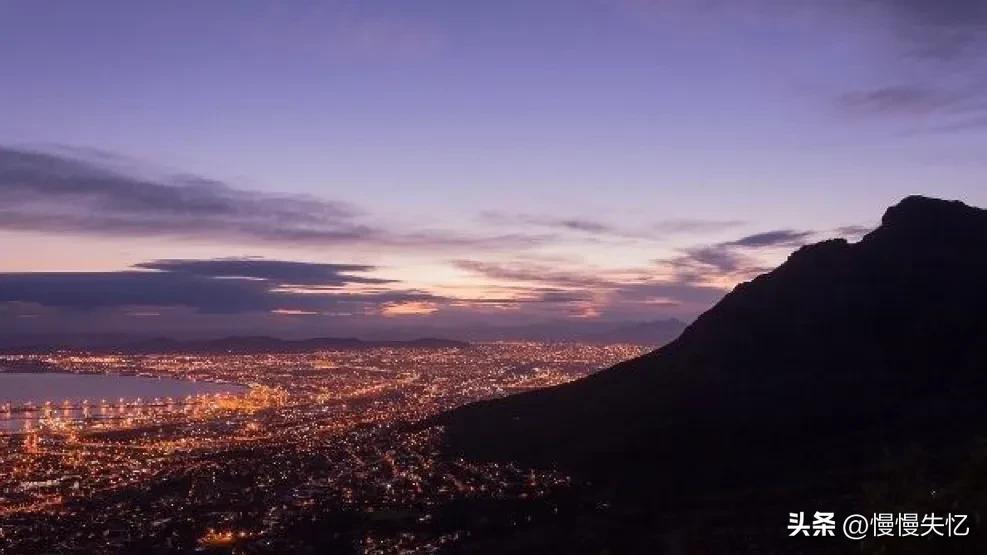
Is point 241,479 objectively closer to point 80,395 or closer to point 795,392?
point 795,392

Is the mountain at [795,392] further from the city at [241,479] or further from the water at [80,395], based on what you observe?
the water at [80,395]

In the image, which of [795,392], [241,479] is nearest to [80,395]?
[241,479]

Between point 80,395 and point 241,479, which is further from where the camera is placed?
point 80,395

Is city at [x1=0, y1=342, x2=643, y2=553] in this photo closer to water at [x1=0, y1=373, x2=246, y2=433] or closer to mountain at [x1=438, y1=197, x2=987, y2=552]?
water at [x1=0, y1=373, x2=246, y2=433]

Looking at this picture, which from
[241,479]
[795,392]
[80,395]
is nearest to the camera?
[241,479]

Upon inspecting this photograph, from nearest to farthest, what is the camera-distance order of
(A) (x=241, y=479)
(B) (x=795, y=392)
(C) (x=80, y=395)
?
1. (A) (x=241, y=479)
2. (B) (x=795, y=392)
3. (C) (x=80, y=395)

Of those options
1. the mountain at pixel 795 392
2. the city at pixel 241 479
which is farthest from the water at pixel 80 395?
the mountain at pixel 795 392

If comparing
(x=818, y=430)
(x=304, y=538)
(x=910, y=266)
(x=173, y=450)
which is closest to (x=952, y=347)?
(x=910, y=266)

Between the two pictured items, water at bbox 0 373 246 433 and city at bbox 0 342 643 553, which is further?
water at bbox 0 373 246 433

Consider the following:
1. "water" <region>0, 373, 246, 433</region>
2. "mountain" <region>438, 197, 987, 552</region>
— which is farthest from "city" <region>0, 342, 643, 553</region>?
"mountain" <region>438, 197, 987, 552</region>
